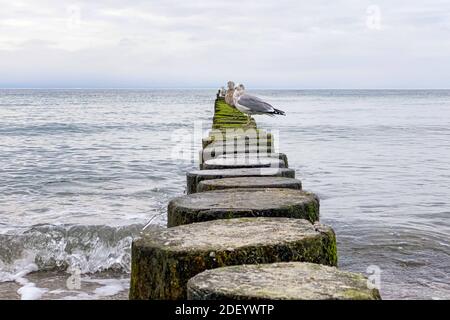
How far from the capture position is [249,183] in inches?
163

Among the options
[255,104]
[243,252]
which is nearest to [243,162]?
[243,252]

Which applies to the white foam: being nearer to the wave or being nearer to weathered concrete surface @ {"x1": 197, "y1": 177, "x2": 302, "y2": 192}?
the wave

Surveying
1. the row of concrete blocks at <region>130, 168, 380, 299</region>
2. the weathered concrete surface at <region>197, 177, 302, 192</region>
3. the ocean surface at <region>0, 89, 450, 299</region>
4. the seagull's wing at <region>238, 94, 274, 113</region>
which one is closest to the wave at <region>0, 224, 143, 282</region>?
the ocean surface at <region>0, 89, 450, 299</region>

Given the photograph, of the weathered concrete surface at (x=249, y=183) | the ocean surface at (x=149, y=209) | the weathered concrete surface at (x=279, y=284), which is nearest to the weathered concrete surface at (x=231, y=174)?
the weathered concrete surface at (x=249, y=183)

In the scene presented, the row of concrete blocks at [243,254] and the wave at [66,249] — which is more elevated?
the row of concrete blocks at [243,254]

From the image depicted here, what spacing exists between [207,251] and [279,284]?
16.0 inches

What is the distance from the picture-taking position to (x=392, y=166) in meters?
13.3

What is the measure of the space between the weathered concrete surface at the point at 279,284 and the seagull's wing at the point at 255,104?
5.93 m

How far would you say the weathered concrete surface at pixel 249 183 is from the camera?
4.00 m

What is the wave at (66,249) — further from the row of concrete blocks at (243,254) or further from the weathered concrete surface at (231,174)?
the row of concrete blocks at (243,254)

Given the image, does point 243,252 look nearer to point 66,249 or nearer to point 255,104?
point 66,249
